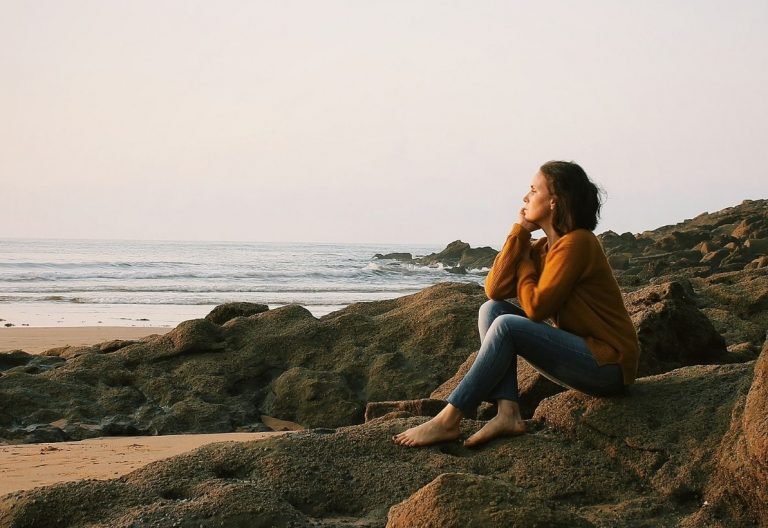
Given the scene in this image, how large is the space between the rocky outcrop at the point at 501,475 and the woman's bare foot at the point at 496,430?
41 millimetres

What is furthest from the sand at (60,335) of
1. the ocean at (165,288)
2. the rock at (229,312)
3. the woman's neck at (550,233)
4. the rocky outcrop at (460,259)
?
the rocky outcrop at (460,259)

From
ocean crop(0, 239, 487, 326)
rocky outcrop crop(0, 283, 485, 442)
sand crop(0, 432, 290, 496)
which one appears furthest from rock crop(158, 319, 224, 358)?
ocean crop(0, 239, 487, 326)

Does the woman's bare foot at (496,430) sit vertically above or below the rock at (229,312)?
below

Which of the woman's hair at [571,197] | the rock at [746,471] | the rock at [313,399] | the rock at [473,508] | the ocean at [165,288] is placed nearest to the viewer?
the rock at [473,508]

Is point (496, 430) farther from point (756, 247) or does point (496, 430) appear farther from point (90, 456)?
point (756, 247)

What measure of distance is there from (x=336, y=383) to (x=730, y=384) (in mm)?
3712

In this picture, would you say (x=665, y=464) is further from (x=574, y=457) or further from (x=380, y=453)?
(x=380, y=453)

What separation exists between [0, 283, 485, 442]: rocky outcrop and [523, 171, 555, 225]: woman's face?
117 inches

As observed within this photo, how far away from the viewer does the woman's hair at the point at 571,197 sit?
467 centimetres

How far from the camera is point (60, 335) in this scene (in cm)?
1418

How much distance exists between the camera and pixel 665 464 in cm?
429

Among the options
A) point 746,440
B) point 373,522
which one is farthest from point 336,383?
point 746,440

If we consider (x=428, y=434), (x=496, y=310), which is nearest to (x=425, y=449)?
(x=428, y=434)

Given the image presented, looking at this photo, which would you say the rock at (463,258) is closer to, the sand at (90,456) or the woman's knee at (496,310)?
the sand at (90,456)
